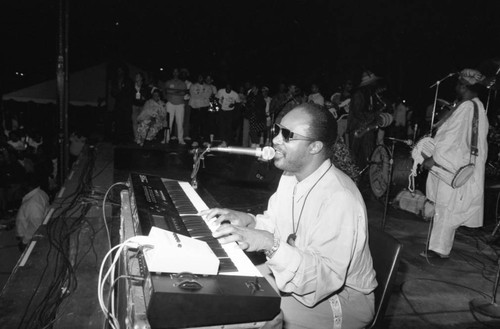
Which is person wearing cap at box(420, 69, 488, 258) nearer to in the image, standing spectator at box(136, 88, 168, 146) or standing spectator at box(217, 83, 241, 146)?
standing spectator at box(136, 88, 168, 146)

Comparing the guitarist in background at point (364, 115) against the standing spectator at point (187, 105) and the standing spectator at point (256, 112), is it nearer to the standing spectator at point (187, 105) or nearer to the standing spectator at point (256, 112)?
the standing spectator at point (256, 112)

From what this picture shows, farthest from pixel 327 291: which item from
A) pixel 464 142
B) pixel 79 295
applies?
pixel 464 142

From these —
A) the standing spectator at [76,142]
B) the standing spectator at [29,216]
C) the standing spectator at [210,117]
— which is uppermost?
the standing spectator at [210,117]

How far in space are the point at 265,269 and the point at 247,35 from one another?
21.1m

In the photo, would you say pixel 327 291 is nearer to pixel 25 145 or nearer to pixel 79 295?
pixel 79 295

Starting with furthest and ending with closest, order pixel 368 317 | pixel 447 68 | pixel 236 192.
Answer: pixel 447 68
pixel 236 192
pixel 368 317

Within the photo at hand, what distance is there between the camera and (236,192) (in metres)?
7.53

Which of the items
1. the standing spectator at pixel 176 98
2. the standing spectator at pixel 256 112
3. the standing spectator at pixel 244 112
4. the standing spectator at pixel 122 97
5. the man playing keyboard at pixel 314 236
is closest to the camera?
the man playing keyboard at pixel 314 236

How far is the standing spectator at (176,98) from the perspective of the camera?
11.7 m

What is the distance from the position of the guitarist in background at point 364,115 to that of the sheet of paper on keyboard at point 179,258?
24.1 feet

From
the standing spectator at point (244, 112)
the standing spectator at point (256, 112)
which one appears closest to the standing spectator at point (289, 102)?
the standing spectator at point (256, 112)

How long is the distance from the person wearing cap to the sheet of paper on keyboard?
4.13 m

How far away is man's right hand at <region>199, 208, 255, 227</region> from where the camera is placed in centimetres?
251

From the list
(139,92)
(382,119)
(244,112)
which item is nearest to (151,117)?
(139,92)
